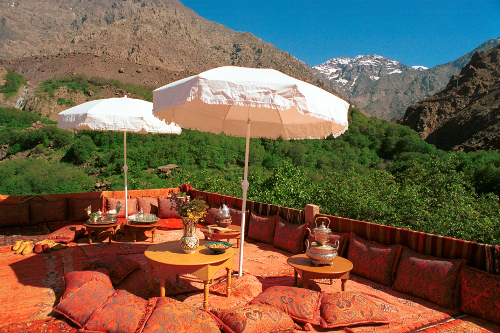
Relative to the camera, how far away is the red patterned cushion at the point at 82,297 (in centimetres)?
281

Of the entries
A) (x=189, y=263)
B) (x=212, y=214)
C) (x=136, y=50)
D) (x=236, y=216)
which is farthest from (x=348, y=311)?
(x=136, y=50)

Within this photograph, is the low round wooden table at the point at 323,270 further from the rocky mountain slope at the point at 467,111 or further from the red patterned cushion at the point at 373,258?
the rocky mountain slope at the point at 467,111

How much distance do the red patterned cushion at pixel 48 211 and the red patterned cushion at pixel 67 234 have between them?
3.13 ft

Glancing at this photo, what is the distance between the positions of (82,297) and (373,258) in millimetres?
3207

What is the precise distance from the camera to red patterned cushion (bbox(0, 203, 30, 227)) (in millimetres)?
6191

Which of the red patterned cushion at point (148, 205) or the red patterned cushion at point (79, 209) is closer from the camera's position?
the red patterned cushion at point (79, 209)

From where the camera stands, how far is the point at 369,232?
4352 mm

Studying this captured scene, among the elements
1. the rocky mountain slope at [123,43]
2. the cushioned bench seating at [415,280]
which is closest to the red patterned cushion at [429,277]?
the cushioned bench seating at [415,280]

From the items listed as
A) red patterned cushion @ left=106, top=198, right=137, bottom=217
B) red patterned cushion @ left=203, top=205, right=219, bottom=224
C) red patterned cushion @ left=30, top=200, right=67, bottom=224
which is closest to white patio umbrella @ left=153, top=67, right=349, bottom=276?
red patterned cushion @ left=203, top=205, right=219, bottom=224

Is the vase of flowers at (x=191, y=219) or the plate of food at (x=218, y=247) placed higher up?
the vase of flowers at (x=191, y=219)

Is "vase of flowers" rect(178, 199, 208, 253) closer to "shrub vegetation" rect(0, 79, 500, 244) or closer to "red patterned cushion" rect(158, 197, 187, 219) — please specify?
"shrub vegetation" rect(0, 79, 500, 244)

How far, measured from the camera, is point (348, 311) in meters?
3.00

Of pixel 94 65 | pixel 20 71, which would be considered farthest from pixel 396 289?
pixel 20 71

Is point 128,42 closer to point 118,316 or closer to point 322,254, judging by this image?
point 322,254
